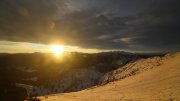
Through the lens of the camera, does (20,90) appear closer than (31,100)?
Yes

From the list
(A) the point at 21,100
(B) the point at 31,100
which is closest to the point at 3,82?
(A) the point at 21,100

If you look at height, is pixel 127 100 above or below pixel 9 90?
below

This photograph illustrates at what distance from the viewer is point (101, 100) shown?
36.2 metres

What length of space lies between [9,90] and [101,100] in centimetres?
1585

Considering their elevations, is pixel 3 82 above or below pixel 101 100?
above

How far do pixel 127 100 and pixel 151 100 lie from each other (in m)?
3.93

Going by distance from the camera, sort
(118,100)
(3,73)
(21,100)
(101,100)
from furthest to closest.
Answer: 1. (101,100)
2. (118,100)
3. (3,73)
4. (21,100)

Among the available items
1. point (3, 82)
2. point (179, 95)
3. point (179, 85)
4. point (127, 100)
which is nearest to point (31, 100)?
point (3, 82)

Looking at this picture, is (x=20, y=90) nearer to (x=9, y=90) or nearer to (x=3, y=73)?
Result: (x=9, y=90)

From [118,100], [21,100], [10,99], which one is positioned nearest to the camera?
[10,99]

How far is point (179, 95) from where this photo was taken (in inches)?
1109

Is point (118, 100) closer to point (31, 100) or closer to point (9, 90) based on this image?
point (31, 100)

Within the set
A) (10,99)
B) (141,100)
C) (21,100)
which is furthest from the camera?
(141,100)

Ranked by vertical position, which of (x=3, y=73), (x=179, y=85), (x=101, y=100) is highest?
(x=3, y=73)
